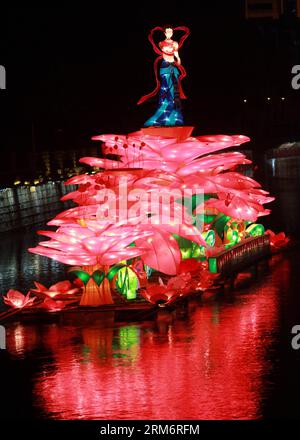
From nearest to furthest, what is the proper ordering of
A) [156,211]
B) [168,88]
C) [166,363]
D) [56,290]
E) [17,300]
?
1. [166,363]
2. [17,300]
3. [56,290]
4. [156,211]
5. [168,88]

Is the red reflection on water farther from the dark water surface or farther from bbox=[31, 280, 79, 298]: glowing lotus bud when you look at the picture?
bbox=[31, 280, 79, 298]: glowing lotus bud

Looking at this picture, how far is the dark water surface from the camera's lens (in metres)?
12.8

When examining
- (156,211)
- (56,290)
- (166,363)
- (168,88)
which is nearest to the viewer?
(166,363)

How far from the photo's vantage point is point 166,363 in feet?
49.6

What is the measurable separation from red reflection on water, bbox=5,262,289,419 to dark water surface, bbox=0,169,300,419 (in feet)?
0.04

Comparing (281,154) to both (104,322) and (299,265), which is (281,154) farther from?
(104,322)

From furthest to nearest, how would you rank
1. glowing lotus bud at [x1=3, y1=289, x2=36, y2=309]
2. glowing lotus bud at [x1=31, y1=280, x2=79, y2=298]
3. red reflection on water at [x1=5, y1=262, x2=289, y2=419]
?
1. glowing lotus bud at [x1=31, y1=280, x2=79, y2=298]
2. glowing lotus bud at [x1=3, y1=289, x2=36, y2=309]
3. red reflection on water at [x1=5, y1=262, x2=289, y2=419]

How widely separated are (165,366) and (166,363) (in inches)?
7.1

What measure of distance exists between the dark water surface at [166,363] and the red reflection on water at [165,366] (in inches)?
0.5

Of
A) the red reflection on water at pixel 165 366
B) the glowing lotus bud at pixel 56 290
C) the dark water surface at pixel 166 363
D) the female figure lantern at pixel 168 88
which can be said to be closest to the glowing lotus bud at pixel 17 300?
the glowing lotus bud at pixel 56 290

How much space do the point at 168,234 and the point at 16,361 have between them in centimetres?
516
